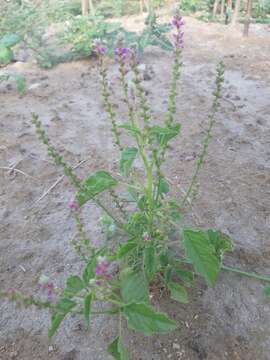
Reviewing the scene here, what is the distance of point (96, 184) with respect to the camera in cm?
136

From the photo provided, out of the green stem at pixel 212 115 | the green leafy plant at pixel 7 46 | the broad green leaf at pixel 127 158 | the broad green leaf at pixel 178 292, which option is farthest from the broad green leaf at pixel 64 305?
the green leafy plant at pixel 7 46

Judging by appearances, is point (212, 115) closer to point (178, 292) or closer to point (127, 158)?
point (127, 158)

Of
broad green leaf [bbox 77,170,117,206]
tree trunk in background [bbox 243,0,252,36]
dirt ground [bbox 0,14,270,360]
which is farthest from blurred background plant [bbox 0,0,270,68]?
broad green leaf [bbox 77,170,117,206]

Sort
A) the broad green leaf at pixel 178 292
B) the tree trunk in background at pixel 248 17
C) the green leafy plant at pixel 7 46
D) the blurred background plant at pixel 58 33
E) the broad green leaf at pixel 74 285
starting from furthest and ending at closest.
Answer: the tree trunk in background at pixel 248 17
the blurred background plant at pixel 58 33
the green leafy plant at pixel 7 46
the broad green leaf at pixel 178 292
the broad green leaf at pixel 74 285

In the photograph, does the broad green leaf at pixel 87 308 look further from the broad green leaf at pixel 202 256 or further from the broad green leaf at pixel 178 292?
the broad green leaf at pixel 178 292

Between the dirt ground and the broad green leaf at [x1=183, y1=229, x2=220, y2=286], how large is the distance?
45 cm

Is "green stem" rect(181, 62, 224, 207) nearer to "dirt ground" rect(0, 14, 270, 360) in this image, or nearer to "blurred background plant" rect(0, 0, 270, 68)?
"dirt ground" rect(0, 14, 270, 360)

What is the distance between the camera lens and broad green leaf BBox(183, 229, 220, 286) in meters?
1.28

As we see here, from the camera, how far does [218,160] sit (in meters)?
2.72

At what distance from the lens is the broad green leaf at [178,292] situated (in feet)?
5.21

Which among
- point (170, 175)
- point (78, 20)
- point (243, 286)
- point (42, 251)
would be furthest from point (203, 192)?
point (78, 20)

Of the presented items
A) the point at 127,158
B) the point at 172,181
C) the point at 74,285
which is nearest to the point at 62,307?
the point at 74,285

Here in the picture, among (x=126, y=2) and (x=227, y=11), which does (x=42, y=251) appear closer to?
(x=227, y=11)

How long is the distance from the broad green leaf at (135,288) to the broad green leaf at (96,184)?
33cm
